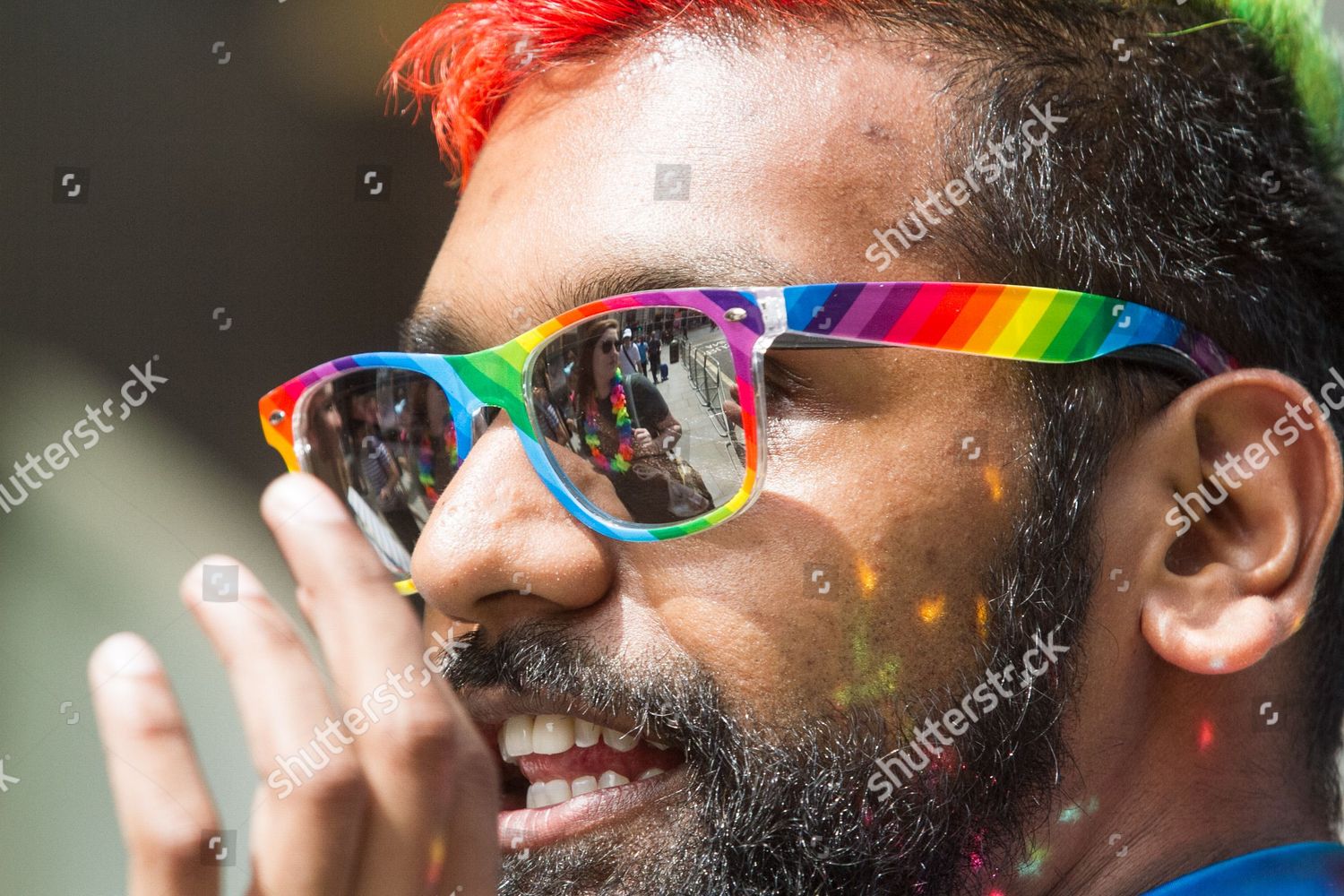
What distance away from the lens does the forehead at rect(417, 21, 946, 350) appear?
93cm

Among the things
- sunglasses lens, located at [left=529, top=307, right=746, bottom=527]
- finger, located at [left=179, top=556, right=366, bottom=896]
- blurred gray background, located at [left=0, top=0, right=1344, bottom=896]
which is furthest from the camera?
blurred gray background, located at [left=0, top=0, right=1344, bottom=896]

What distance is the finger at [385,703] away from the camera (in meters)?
0.62

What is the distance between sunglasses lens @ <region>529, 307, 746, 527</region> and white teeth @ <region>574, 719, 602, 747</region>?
18 centimetres

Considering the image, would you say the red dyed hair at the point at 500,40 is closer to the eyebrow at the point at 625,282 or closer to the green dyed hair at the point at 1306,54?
the eyebrow at the point at 625,282

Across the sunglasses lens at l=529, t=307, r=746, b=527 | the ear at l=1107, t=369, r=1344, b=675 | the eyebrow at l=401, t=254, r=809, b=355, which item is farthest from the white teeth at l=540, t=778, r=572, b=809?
the ear at l=1107, t=369, r=1344, b=675

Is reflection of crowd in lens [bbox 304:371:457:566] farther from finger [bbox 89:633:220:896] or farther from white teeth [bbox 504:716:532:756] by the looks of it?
finger [bbox 89:633:220:896]

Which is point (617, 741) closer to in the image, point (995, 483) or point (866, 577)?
point (866, 577)

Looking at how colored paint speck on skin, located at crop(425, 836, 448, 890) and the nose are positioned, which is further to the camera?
the nose

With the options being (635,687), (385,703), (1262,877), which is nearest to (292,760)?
(385,703)

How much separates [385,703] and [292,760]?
53 mm

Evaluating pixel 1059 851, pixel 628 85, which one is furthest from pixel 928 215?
pixel 1059 851

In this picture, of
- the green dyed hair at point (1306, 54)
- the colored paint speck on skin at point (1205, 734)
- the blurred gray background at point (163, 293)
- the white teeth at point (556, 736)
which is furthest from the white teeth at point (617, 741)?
the green dyed hair at point (1306, 54)

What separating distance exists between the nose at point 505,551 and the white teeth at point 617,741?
0.36ft

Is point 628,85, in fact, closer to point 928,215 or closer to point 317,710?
point 928,215
